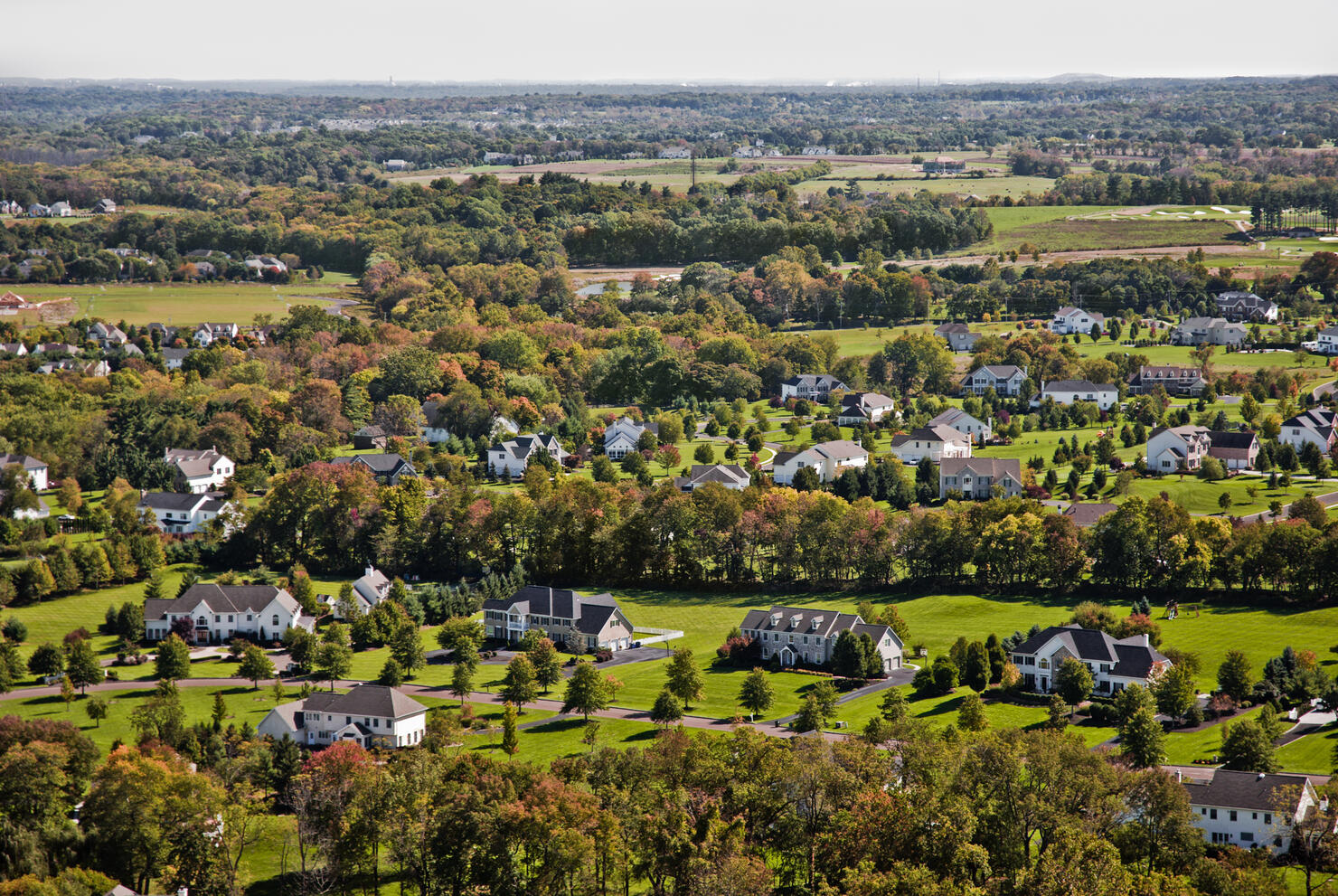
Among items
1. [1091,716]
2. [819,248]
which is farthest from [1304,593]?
[819,248]

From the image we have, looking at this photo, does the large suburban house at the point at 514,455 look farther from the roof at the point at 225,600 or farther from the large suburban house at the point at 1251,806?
the large suburban house at the point at 1251,806

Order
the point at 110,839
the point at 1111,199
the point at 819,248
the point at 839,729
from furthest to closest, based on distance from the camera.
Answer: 1. the point at 1111,199
2. the point at 819,248
3. the point at 839,729
4. the point at 110,839

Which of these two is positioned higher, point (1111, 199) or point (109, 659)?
point (1111, 199)

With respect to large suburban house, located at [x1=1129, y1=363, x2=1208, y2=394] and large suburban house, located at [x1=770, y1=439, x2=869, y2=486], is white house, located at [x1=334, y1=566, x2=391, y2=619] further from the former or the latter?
large suburban house, located at [x1=1129, y1=363, x2=1208, y2=394]

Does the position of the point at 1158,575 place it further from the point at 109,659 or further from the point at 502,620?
the point at 109,659

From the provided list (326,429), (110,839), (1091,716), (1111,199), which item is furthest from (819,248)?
(110,839)

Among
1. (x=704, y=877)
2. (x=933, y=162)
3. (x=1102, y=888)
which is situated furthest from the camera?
(x=933, y=162)

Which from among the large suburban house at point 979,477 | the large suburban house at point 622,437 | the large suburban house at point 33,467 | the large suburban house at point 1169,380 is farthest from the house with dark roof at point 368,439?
the large suburban house at point 1169,380

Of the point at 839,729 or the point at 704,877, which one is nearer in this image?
the point at 704,877
